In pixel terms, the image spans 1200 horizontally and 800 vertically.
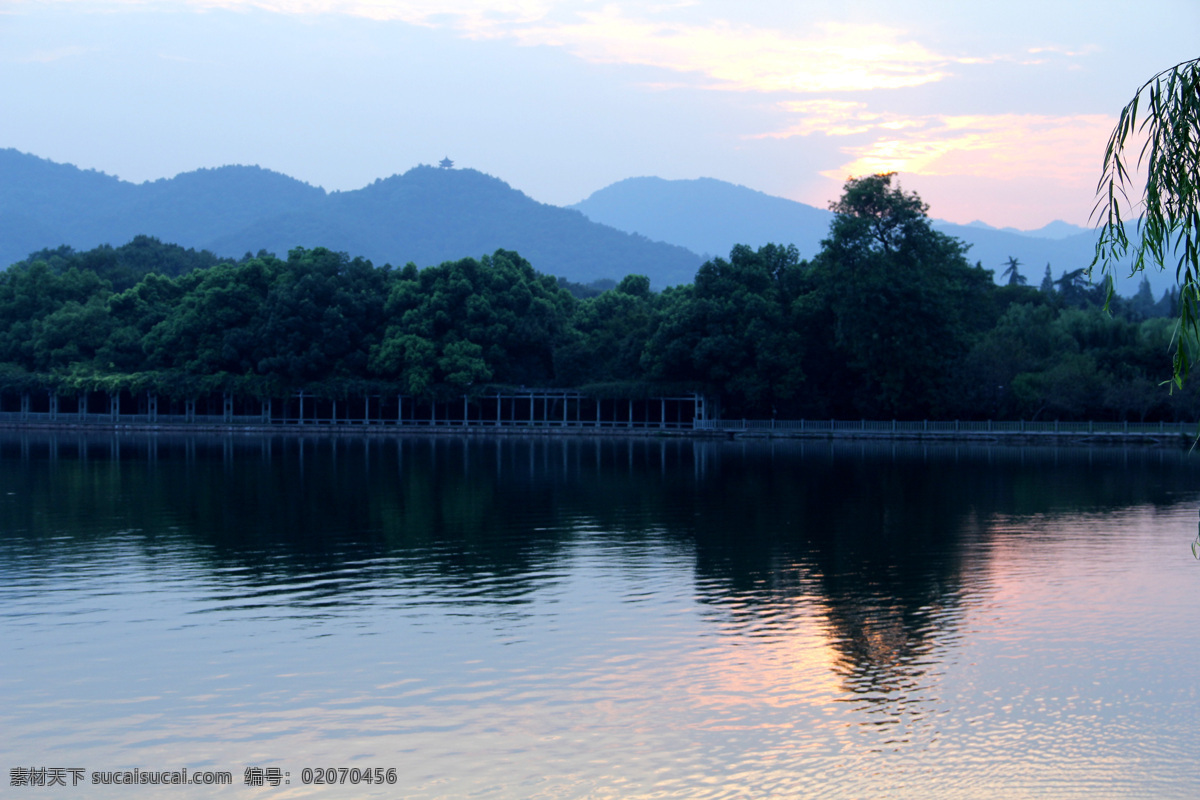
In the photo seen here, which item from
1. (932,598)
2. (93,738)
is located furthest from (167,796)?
(932,598)

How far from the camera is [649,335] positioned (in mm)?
71375

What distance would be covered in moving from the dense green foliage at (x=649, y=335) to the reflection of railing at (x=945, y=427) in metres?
0.93

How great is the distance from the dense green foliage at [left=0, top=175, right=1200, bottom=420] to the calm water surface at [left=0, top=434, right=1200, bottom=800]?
115ft

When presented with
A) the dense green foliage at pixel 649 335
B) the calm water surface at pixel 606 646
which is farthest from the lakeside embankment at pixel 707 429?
the calm water surface at pixel 606 646

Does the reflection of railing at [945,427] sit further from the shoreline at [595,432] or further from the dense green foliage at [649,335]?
the dense green foliage at [649,335]

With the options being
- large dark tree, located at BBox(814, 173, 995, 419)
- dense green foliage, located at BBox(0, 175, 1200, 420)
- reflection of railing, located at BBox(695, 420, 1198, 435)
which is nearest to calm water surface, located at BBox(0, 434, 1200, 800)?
large dark tree, located at BBox(814, 173, 995, 419)

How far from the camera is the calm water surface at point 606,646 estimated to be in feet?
34.4

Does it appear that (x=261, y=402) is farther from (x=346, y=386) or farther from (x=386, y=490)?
(x=386, y=490)

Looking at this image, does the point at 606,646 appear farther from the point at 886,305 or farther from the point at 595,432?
the point at 595,432

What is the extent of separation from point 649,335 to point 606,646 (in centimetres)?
5739

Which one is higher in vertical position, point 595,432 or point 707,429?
point 707,429

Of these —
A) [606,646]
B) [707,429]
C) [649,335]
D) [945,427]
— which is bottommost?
[606,646]

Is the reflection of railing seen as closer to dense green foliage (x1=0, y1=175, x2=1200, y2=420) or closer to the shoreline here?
the shoreline

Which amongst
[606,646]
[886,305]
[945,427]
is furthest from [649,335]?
[606,646]
